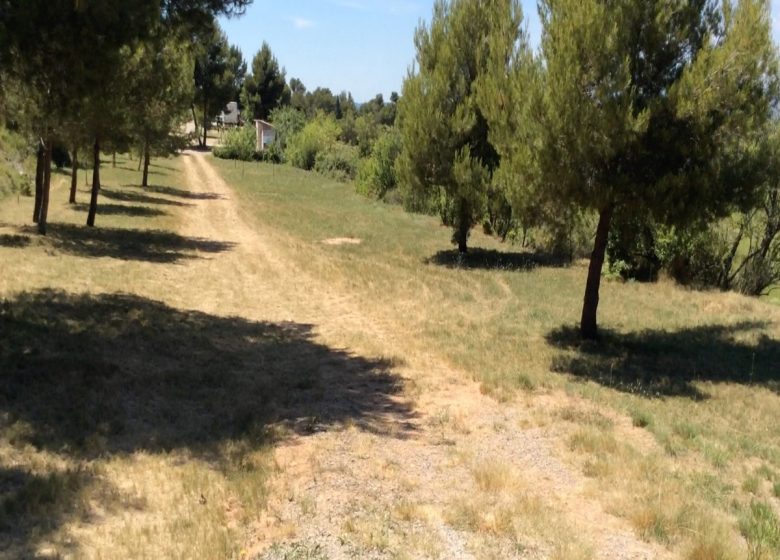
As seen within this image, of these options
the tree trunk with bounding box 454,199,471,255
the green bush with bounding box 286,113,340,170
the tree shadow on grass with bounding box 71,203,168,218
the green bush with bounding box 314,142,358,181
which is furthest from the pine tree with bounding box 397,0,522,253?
the green bush with bounding box 286,113,340,170

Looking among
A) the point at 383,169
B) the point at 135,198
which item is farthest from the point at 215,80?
the point at 135,198

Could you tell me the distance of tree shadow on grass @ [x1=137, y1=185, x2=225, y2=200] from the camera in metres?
34.5

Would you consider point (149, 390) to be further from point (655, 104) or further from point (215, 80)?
point (215, 80)

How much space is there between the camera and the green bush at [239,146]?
223 ft

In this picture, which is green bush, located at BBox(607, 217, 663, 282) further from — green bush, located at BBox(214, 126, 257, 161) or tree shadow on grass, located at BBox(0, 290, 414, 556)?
green bush, located at BBox(214, 126, 257, 161)

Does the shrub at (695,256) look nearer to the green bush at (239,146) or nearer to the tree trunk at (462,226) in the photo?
the tree trunk at (462,226)

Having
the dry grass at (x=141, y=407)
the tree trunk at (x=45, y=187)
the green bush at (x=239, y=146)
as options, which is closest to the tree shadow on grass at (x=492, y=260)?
the dry grass at (x=141, y=407)

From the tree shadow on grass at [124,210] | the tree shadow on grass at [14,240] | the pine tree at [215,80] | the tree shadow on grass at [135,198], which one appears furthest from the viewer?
the pine tree at [215,80]

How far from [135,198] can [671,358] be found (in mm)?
26574

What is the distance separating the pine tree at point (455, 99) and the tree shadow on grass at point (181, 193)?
18046 millimetres

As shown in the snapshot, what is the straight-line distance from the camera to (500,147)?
36.7 ft

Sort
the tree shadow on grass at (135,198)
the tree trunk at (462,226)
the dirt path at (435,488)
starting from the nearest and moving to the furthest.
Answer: the dirt path at (435,488) < the tree trunk at (462,226) < the tree shadow on grass at (135,198)

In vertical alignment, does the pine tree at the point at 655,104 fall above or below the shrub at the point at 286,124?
below

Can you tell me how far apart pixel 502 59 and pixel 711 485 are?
44.4 feet
